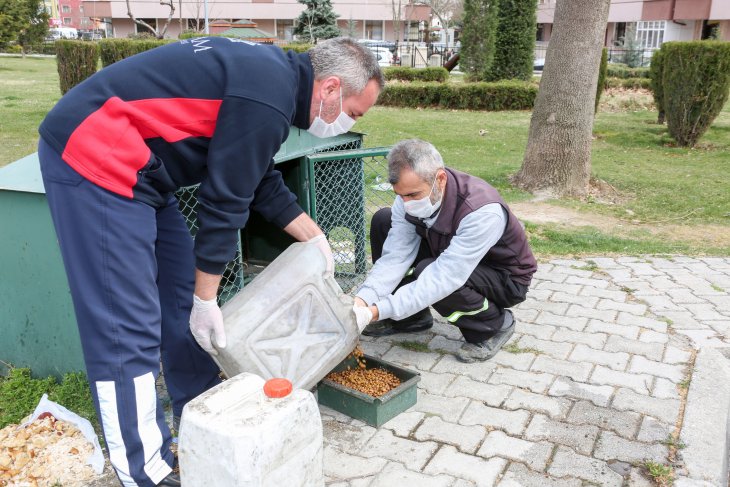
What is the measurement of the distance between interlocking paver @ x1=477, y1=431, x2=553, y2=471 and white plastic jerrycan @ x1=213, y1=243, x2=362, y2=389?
69 centimetres

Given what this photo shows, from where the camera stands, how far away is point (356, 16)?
160 ft

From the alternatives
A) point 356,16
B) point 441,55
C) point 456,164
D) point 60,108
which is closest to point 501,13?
point 456,164

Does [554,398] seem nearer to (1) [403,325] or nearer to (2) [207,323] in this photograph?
(1) [403,325]

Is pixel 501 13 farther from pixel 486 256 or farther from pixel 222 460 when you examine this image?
pixel 222 460

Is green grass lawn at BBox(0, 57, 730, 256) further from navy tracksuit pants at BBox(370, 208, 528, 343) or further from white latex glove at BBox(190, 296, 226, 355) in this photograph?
white latex glove at BBox(190, 296, 226, 355)

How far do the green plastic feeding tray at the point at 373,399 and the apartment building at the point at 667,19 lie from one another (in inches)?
1197

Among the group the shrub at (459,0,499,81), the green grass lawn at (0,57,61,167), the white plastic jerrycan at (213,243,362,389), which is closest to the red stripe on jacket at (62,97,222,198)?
the white plastic jerrycan at (213,243,362,389)

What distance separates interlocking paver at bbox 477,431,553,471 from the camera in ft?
8.72

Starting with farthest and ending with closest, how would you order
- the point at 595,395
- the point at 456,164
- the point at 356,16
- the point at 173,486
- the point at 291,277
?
1. the point at 356,16
2. the point at 456,164
3. the point at 595,395
4. the point at 291,277
5. the point at 173,486

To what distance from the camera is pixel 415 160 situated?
9.96ft

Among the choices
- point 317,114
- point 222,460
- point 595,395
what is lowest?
point 595,395

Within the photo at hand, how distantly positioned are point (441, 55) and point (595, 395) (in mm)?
29461

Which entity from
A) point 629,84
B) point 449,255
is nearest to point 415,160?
point 449,255

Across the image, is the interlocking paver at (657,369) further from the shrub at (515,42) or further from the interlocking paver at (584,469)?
the shrub at (515,42)
